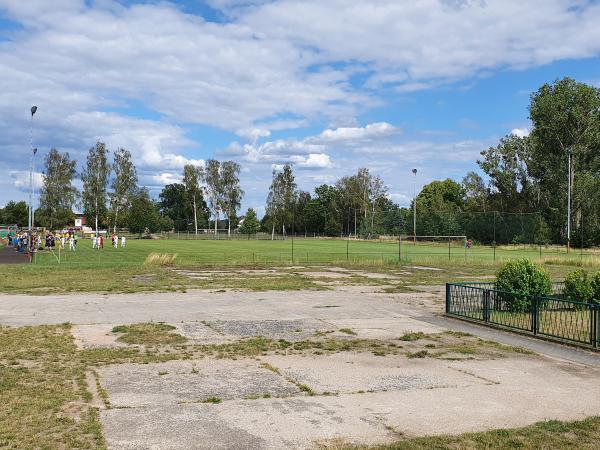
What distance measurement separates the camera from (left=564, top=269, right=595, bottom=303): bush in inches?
649

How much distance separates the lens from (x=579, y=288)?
16.6m

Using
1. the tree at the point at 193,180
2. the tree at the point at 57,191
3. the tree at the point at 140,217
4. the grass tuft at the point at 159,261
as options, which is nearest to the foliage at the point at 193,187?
the tree at the point at 193,180

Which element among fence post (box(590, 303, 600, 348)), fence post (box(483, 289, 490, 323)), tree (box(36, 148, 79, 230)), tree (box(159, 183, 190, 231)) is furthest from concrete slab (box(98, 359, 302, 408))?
tree (box(159, 183, 190, 231))

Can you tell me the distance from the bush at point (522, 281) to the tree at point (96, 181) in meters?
97.4

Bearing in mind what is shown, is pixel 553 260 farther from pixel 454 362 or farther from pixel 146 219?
pixel 146 219

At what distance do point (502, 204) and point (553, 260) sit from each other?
57080mm

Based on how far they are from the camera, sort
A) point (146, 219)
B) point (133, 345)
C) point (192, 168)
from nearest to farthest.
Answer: point (133, 345) < point (146, 219) < point (192, 168)

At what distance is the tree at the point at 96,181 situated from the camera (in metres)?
105

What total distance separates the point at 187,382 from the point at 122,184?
339ft

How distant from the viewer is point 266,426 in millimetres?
6859

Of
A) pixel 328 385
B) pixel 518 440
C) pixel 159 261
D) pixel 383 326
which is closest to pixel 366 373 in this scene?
pixel 328 385

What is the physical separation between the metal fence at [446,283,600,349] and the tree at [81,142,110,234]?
96003 millimetres

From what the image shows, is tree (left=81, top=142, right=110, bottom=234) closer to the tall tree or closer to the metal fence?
the tall tree

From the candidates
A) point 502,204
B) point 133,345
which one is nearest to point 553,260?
point 133,345
